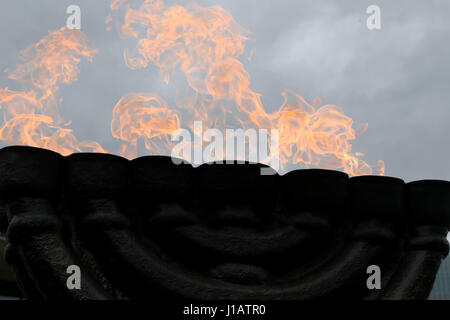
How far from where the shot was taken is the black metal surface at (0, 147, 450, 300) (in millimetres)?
1951

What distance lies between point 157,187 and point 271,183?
0.53 m

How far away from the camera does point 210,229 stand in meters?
2.13

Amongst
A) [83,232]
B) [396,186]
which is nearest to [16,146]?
[83,232]

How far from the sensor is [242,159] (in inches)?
84.7

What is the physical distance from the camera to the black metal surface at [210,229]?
1951 millimetres

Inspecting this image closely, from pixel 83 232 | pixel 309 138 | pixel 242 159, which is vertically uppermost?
pixel 309 138

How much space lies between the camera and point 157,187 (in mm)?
2021
